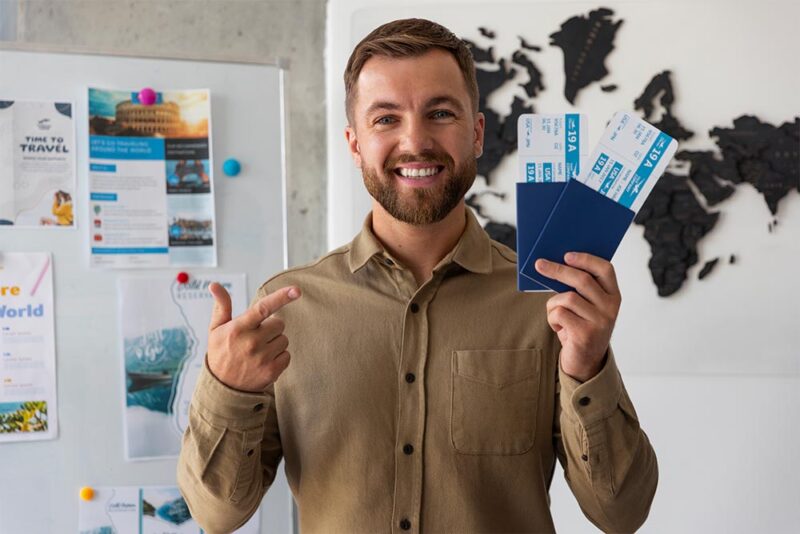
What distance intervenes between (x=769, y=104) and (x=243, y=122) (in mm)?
1493

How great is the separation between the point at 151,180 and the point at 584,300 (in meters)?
1.37

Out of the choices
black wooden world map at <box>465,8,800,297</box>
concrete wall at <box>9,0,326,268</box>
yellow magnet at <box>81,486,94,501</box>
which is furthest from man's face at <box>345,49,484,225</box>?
concrete wall at <box>9,0,326,268</box>

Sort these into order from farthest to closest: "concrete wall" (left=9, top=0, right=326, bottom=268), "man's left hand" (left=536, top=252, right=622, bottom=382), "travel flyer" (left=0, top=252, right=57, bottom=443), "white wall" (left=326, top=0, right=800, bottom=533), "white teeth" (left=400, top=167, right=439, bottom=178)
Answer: "concrete wall" (left=9, top=0, right=326, bottom=268) → "white wall" (left=326, top=0, right=800, bottom=533) → "travel flyer" (left=0, top=252, right=57, bottom=443) → "white teeth" (left=400, top=167, right=439, bottom=178) → "man's left hand" (left=536, top=252, right=622, bottom=382)

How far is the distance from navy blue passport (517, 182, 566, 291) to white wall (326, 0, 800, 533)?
118cm

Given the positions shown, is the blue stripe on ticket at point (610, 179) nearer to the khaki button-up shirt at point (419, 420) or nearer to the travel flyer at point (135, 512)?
the khaki button-up shirt at point (419, 420)

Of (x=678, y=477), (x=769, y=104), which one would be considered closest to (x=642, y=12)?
(x=769, y=104)

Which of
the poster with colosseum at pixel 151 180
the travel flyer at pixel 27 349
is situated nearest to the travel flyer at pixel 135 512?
the travel flyer at pixel 27 349

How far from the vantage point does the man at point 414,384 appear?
1.16 m

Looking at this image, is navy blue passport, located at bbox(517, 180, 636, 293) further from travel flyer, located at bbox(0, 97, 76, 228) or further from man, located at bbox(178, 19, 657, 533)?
travel flyer, located at bbox(0, 97, 76, 228)

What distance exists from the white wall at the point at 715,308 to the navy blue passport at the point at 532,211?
118cm

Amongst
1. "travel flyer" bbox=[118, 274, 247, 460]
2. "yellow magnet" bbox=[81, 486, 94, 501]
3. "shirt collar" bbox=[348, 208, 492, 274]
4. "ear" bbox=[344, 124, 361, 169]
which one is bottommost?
"yellow magnet" bbox=[81, 486, 94, 501]

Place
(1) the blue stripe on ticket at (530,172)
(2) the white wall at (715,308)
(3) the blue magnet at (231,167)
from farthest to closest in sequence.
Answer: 1. (2) the white wall at (715,308)
2. (3) the blue magnet at (231,167)
3. (1) the blue stripe on ticket at (530,172)

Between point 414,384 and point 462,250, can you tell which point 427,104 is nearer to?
point 462,250

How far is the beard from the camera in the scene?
125cm
